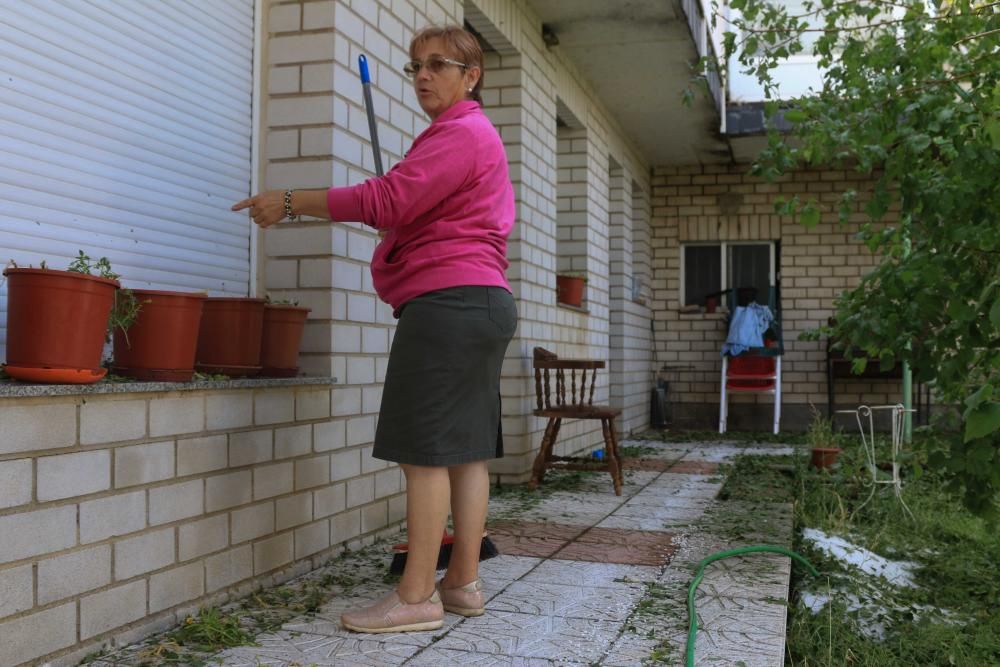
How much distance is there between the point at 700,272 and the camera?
9938mm

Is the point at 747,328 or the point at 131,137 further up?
the point at 131,137

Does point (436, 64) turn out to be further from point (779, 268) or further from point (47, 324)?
point (779, 268)

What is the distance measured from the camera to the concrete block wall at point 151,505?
6.39ft

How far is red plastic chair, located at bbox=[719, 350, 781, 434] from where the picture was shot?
877cm

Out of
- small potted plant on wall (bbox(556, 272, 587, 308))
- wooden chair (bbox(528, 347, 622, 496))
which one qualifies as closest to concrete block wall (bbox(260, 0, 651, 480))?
wooden chair (bbox(528, 347, 622, 496))

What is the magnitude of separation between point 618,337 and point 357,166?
4954mm

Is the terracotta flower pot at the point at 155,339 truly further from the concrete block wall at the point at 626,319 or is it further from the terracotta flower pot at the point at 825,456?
the concrete block wall at the point at 626,319

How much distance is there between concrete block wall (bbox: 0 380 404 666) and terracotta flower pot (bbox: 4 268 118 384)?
71mm

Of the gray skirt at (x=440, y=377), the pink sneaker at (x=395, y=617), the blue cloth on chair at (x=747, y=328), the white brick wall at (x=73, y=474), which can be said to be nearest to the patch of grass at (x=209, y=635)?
the pink sneaker at (x=395, y=617)

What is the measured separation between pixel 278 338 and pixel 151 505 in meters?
0.74

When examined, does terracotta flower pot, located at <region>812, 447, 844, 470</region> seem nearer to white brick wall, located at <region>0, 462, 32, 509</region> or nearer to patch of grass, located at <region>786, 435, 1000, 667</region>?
patch of grass, located at <region>786, 435, 1000, 667</region>

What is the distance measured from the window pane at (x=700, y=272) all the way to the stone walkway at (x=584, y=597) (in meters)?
5.56

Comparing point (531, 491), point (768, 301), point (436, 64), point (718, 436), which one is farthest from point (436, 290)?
point (768, 301)

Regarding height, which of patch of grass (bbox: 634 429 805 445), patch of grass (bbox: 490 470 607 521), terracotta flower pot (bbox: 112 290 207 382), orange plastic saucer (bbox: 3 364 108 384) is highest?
terracotta flower pot (bbox: 112 290 207 382)
